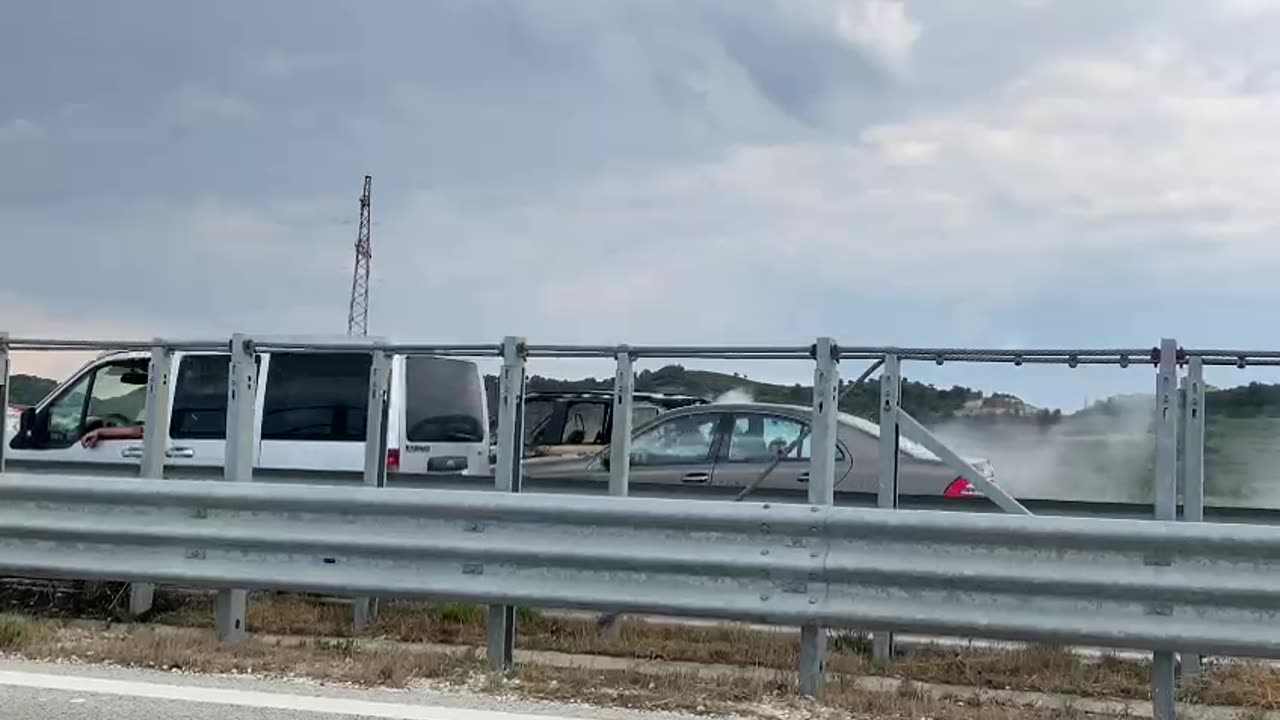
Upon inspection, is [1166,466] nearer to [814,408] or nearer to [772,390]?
[814,408]

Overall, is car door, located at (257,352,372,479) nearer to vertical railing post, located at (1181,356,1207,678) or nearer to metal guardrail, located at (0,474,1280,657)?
metal guardrail, located at (0,474,1280,657)

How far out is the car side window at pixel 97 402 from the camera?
10.1 metres

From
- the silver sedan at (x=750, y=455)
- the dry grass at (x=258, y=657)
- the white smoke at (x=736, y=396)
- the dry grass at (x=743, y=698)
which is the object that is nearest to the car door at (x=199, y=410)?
the silver sedan at (x=750, y=455)

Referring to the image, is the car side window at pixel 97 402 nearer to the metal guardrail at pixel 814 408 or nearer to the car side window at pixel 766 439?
the metal guardrail at pixel 814 408

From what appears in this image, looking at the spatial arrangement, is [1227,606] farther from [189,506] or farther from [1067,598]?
[189,506]

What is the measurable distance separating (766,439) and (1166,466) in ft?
13.2

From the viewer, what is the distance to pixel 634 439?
9.88 meters

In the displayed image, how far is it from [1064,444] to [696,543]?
2.88 metres

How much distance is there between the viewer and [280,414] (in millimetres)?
10000

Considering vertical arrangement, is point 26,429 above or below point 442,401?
below

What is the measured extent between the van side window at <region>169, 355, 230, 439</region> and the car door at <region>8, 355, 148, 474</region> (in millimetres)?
285

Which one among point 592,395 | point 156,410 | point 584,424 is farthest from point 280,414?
point 156,410

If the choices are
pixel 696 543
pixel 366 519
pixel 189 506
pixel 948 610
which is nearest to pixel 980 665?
pixel 948 610

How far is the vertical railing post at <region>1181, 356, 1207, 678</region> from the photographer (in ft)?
19.8
